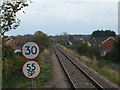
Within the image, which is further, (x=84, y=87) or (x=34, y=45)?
(x=84, y=87)

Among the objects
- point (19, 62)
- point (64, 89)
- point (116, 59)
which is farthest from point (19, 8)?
point (116, 59)

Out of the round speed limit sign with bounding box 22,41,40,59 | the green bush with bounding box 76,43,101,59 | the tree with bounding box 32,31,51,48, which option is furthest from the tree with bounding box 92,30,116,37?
the round speed limit sign with bounding box 22,41,40,59

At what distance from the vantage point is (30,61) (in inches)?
348

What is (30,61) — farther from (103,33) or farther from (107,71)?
(103,33)

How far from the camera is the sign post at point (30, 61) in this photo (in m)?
8.77

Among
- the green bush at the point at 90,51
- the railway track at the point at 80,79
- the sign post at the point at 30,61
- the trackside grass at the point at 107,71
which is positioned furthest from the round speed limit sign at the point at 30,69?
the green bush at the point at 90,51

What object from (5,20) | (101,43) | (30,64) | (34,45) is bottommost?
(101,43)

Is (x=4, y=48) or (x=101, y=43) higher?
(x=4, y=48)

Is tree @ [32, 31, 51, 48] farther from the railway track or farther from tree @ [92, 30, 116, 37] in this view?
tree @ [92, 30, 116, 37]

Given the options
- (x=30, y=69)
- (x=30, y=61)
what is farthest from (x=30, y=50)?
(x=30, y=69)

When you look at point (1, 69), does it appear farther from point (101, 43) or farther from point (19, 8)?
point (101, 43)

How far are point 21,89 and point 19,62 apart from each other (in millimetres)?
9414

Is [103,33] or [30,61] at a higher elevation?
[30,61]

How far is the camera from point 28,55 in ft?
29.0
